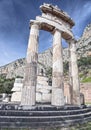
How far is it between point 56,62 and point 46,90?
10.8 feet

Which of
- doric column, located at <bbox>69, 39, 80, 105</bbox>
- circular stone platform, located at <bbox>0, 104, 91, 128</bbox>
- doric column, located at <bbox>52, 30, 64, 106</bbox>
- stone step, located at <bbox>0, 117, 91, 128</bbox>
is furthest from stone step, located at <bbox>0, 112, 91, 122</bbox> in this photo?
doric column, located at <bbox>69, 39, 80, 105</bbox>

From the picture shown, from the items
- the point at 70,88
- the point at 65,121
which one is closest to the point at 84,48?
the point at 70,88

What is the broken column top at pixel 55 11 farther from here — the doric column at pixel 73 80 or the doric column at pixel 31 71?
the doric column at pixel 73 80

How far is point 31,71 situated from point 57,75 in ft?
9.27

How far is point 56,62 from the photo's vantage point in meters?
14.1

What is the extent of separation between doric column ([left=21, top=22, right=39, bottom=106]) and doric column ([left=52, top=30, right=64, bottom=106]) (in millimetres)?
2175

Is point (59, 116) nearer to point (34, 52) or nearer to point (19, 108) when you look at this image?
point (19, 108)

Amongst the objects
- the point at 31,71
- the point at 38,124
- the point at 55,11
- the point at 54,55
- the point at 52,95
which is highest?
the point at 55,11

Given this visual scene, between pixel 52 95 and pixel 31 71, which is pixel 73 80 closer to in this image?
pixel 52 95

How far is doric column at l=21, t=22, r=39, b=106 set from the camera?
11.2 meters

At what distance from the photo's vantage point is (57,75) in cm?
1362

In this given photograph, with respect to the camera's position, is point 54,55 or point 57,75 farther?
point 54,55

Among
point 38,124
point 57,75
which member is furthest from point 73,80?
point 38,124

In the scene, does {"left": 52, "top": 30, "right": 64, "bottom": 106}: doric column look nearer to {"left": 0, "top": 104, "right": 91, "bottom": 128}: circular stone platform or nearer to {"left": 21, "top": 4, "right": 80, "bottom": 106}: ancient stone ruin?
{"left": 21, "top": 4, "right": 80, "bottom": 106}: ancient stone ruin
